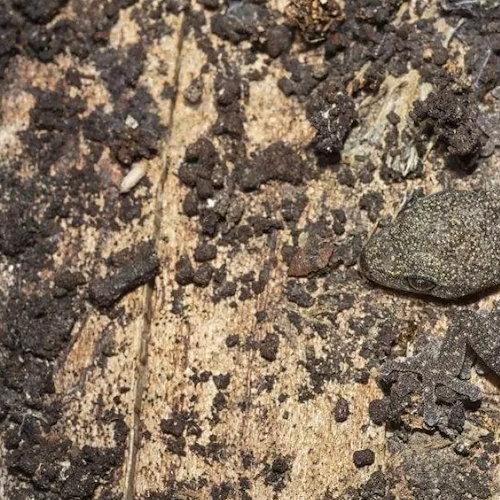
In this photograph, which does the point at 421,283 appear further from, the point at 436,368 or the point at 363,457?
the point at 363,457

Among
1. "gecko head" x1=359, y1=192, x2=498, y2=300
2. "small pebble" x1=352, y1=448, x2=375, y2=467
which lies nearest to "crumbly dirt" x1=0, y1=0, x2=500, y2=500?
"small pebble" x1=352, y1=448, x2=375, y2=467

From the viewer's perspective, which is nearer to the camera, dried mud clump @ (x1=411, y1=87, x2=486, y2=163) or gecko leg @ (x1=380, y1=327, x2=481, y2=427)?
gecko leg @ (x1=380, y1=327, x2=481, y2=427)

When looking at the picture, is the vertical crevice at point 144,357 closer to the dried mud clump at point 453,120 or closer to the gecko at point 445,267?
the gecko at point 445,267

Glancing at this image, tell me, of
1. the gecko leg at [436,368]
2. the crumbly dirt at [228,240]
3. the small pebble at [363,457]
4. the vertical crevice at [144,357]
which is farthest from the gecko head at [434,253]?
the vertical crevice at [144,357]

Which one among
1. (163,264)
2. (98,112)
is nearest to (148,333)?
(163,264)

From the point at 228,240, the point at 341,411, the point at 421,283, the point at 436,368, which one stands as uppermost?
the point at 228,240

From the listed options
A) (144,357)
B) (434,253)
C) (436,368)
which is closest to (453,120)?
(434,253)

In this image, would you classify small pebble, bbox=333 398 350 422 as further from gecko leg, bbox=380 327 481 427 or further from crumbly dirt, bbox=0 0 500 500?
gecko leg, bbox=380 327 481 427

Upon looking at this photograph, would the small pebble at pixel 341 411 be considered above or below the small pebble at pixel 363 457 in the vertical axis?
above
